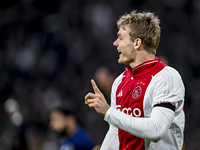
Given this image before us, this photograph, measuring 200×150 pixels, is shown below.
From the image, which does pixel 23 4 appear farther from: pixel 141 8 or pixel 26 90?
pixel 141 8

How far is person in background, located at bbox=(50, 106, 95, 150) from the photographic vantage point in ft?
12.5

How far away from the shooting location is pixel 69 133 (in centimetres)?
A: 396

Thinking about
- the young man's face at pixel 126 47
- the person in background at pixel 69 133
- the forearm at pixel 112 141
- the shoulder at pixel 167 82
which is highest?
the young man's face at pixel 126 47

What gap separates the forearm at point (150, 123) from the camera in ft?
5.13

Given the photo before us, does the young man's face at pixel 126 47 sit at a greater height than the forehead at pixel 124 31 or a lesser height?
lesser

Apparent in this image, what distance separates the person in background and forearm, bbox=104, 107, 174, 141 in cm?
231

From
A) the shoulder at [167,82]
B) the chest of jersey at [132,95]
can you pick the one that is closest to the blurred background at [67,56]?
the chest of jersey at [132,95]

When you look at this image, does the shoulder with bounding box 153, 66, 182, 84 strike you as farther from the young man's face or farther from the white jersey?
the young man's face

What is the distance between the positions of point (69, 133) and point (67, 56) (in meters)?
4.54

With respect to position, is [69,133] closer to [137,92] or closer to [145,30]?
[137,92]

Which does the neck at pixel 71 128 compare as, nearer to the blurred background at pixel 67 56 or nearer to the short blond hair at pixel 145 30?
the blurred background at pixel 67 56

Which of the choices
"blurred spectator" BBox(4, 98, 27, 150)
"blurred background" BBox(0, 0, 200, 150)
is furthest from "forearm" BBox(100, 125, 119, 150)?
"blurred background" BBox(0, 0, 200, 150)

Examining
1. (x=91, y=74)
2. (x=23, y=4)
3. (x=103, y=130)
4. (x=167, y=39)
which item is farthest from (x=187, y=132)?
(x=23, y=4)

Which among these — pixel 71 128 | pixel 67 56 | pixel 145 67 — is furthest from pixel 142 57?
pixel 67 56
